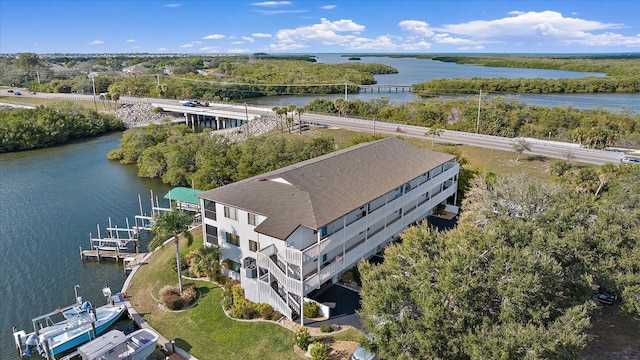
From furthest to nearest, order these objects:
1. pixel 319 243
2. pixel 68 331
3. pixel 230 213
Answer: pixel 230 213 → pixel 319 243 → pixel 68 331

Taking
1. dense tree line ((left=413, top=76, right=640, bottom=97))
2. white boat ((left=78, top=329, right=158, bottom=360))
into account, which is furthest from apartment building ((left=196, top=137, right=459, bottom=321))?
dense tree line ((left=413, top=76, right=640, bottom=97))

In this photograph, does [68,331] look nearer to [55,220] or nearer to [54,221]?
[54,221]

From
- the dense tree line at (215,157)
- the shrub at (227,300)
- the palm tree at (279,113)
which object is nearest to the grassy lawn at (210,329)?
the shrub at (227,300)

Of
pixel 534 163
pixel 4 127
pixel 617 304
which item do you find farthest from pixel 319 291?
pixel 4 127

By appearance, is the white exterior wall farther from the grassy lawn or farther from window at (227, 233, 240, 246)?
the grassy lawn

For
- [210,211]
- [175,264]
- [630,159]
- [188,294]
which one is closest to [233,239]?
[210,211]

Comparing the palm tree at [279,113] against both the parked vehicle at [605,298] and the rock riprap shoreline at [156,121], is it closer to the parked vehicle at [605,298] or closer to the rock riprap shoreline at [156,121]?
the rock riprap shoreline at [156,121]

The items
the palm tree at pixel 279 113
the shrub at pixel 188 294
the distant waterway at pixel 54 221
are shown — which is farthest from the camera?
the palm tree at pixel 279 113
